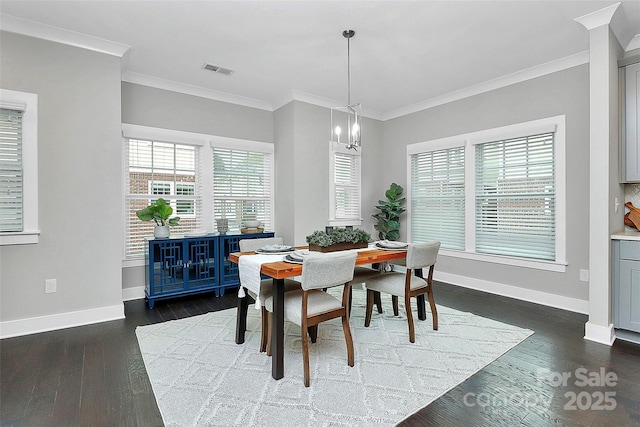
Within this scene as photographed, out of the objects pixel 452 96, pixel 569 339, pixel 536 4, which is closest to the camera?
pixel 536 4

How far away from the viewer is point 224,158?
472 centimetres

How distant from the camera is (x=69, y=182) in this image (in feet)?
10.2

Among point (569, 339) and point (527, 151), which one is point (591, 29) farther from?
point (569, 339)

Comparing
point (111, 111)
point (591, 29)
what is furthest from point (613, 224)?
point (111, 111)

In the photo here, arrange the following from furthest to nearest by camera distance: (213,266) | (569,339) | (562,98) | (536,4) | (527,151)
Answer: (213,266) < (527,151) < (562,98) < (569,339) < (536,4)

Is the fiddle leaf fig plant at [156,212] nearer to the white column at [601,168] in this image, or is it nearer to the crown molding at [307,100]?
the crown molding at [307,100]

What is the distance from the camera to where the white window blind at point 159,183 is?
13.3ft

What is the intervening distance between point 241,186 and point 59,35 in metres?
2.57

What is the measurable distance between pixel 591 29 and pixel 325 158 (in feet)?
10.6

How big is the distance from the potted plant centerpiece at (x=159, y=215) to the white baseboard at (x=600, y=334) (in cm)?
441

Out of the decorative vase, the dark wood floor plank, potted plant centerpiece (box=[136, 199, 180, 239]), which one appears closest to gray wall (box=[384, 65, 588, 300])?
the decorative vase

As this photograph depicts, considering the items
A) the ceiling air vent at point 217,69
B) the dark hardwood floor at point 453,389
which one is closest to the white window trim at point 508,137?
the dark hardwood floor at point 453,389

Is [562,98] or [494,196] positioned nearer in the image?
[562,98]

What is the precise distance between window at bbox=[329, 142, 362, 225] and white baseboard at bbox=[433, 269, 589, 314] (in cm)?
164
